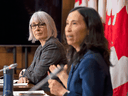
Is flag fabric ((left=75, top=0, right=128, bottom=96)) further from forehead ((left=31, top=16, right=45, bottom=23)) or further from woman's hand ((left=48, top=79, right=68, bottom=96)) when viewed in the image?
woman's hand ((left=48, top=79, right=68, bottom=96))

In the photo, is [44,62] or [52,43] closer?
[44,62]

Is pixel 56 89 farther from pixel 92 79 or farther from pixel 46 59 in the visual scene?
pixel 46 59

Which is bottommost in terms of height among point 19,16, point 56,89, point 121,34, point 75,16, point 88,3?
point 56,89

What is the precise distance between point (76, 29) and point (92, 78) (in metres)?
0.27

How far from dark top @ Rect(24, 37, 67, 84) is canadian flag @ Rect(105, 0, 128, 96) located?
551 millimetres

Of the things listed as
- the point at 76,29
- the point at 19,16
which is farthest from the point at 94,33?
the point at 19,16

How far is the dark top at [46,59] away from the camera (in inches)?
62.9

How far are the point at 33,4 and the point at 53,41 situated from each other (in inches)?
83.3

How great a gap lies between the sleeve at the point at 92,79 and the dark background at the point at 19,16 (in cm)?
292

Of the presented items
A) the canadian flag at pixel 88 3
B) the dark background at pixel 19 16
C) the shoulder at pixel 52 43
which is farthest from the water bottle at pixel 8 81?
the dark background at pixel 19 16

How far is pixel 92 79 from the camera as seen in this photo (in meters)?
0.76

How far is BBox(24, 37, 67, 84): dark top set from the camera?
1597 mm

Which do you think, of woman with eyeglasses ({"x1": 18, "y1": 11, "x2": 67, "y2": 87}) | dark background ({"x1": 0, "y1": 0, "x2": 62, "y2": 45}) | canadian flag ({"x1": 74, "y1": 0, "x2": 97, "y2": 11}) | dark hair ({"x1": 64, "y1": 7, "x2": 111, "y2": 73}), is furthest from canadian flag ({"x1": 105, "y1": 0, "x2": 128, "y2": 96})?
dark background ({"x1": 0, "y1": 0, "x2": 62, "y2": 45})

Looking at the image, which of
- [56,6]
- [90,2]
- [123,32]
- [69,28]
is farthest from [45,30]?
[56,6]
